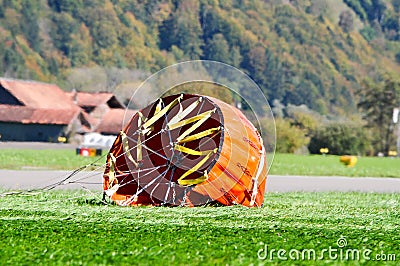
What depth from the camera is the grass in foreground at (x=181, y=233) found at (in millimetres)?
8102

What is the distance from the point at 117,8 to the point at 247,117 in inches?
5689

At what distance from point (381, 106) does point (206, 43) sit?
58021 mm

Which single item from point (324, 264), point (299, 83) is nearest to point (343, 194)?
point (324, 264)

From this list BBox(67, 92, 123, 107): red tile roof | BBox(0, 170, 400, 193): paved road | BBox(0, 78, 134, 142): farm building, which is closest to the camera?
BBox(0, 170, 400, 193): paved road

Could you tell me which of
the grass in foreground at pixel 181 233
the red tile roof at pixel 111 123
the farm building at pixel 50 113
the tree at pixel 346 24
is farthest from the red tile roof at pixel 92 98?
the tree at pixel 346 24

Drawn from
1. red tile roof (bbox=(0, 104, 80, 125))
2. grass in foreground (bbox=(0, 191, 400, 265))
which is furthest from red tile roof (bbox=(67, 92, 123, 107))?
grass in foreground (bbox=(0, 191, 400, 265))

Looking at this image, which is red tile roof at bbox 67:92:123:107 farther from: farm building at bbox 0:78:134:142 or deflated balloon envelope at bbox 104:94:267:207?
deflated balloon envelope at bbox 104:94:267:207

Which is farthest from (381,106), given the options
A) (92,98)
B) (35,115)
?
(35,115)

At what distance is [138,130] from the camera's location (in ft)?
46.2

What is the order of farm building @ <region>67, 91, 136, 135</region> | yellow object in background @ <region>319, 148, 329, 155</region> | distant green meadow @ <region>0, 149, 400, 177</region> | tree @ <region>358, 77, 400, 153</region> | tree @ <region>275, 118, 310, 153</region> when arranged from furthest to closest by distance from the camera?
1. tree @ <region>358, 77, 400, 153</region>
2. farm building @ <region>67, 91, 136, 135</region>
3. yellow object in background @ <region>319, 148, 329, 155</region>
4. tree @ <region>275, 118, 310, 153</region>
5. distant green meadow @ <region>0, 149, 400, 177</region>

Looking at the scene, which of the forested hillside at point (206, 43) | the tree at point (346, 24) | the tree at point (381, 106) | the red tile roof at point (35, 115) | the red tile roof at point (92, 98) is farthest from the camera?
the tree at point (346, 24)

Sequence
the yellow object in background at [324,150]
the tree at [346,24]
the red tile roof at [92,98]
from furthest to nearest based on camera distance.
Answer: the tree at [346,24] < the red tile roof at [92,98] < the yellow object in background at [324,150]

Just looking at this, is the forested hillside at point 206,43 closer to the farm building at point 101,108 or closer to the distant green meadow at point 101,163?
the farm building at point 101,108

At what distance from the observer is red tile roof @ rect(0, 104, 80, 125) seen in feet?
276
